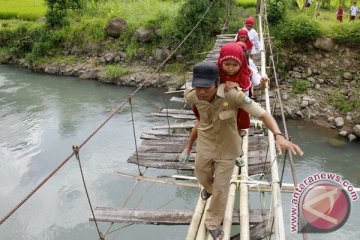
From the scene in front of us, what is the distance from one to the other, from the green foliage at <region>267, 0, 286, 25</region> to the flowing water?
260 cm

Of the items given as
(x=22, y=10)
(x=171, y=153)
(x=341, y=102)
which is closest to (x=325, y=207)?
(x=171, y=153)

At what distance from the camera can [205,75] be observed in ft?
5.49

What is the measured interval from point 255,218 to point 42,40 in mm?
9435

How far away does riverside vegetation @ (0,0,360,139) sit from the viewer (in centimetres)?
773

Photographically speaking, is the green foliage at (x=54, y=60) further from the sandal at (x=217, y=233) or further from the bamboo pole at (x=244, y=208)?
the sandal at (x=217, y=233)

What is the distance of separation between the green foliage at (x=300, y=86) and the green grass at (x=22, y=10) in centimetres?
816

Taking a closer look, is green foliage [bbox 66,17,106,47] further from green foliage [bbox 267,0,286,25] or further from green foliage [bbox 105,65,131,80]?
green foliage [bbox 267,0,286,25]

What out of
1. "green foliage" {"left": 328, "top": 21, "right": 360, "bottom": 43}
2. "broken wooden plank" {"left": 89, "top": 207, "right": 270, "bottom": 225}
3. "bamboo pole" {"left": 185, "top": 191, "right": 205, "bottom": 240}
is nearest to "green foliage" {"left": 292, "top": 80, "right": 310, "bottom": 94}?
"green foliage" {"left": 328, "top": 21, "right": 360, "bottom": 43}

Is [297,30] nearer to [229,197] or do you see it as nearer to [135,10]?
[135,10]

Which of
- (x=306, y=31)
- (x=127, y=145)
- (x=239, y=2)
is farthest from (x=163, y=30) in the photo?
(x=127, y=145)

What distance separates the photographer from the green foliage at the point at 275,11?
835 centimetres

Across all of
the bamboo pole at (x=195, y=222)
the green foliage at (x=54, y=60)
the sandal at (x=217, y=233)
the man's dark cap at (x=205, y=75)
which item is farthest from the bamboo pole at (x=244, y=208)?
the green foliage at (x=54, y=60)

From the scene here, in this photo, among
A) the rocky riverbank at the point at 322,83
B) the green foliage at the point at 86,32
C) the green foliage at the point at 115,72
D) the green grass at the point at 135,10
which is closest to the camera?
the rocky riverbank at the point at 322,83

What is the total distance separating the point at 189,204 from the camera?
5.05m
